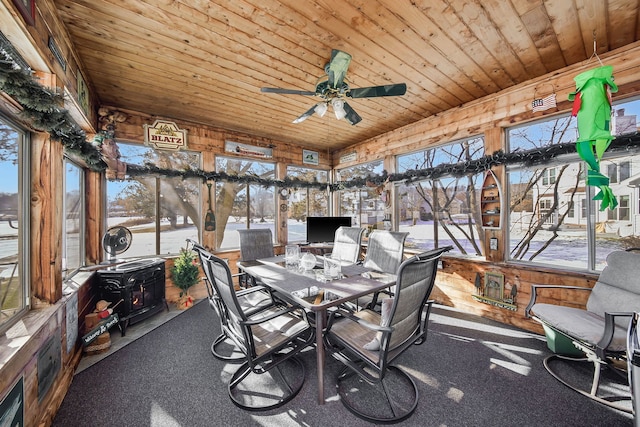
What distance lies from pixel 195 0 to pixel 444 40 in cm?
209

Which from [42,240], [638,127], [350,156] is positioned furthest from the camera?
[350,156]

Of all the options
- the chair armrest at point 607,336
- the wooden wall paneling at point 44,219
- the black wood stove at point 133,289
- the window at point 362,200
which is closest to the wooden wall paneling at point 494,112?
the window at point 362,200

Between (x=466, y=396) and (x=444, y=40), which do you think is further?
(x=444, y=40)

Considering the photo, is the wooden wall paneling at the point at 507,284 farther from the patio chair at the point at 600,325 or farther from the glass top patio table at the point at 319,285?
the glass top patio table at the point at 319,285

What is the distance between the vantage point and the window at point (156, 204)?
345 centimetres

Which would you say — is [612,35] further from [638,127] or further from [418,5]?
[418,5]

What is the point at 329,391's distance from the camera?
1.85m

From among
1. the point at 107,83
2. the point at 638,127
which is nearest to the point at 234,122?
the point at 107,83

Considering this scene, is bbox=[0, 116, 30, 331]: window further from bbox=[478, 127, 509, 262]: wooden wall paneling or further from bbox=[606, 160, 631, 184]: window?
bbox=[606, 160, 631, 184]: window

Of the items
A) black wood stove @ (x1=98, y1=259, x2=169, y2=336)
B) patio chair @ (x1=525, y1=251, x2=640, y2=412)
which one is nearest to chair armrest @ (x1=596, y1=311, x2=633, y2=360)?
patio chair @ (x1=525, y1=251, x2=640, y2=412)

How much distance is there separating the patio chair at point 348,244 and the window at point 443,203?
1.06 m

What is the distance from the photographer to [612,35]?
2086 mm

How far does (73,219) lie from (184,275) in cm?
140

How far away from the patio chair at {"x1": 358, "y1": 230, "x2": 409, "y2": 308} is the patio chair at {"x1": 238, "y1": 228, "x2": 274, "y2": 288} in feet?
4.85
